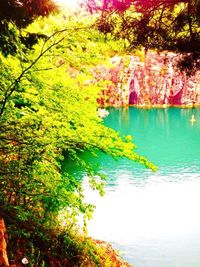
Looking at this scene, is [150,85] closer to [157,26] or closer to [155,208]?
[155,208]

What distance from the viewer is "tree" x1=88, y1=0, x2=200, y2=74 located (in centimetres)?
463

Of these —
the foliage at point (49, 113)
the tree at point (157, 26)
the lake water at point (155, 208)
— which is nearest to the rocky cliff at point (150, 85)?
the lake water at point (155, 208)

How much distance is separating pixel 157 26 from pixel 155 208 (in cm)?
1199

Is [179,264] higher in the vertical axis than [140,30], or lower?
lower

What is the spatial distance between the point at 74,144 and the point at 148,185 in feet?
47.3

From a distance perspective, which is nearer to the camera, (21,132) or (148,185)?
(21,132)

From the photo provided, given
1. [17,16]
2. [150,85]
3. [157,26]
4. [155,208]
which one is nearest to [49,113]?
[157,26]

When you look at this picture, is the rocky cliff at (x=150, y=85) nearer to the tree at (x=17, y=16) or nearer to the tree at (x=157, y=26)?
the tree at (x=17, y=16)

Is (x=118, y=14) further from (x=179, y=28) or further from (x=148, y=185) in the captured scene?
(x=148, y=185)

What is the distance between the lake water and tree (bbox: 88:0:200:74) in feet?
24.9

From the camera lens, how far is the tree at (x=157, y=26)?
4629 mm

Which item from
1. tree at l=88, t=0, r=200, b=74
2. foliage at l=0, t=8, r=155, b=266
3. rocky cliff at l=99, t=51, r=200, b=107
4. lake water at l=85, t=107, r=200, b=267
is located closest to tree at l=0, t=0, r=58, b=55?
foliage at l=0, t=8, r=155, b=266

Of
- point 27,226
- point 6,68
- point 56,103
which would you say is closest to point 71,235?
point 27,226

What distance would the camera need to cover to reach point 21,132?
470 centimetres
